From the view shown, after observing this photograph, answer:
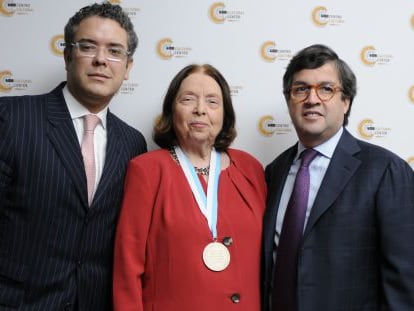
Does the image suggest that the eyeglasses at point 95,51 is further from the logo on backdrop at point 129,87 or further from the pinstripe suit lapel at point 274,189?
the pinstripe suit lapel at point 274,189

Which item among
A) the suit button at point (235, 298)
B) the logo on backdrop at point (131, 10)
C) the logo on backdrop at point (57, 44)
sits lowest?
the suit button at point (235, 298)

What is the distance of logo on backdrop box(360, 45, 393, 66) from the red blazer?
117cm

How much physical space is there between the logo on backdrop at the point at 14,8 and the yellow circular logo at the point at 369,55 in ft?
5.63

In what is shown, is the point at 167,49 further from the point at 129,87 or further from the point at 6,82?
the point at 6,82

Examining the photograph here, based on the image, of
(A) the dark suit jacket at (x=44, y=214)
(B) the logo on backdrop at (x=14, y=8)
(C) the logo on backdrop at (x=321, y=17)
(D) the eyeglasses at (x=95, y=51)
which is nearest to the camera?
Result: (A) the dark suit jacket at (x=44, y=214)

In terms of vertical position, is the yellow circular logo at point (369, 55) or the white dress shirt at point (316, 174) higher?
the yellow circular logo at point (369, 55)

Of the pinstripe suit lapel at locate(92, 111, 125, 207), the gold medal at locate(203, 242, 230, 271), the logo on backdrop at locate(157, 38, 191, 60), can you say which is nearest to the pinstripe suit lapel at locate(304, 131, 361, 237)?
the gold medal at locate(203, 242, 230, 271)

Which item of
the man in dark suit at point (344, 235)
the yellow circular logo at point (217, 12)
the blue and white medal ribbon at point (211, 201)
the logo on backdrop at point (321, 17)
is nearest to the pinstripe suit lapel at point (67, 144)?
the blue and white medal ribbon at point (211, 201)

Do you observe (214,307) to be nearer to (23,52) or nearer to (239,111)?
(239,111)

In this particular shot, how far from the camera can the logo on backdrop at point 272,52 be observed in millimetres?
2133

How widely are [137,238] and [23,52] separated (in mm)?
1191

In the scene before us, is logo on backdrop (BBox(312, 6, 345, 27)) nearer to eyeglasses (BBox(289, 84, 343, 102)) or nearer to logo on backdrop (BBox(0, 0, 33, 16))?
eyeglasses (BBox(289, 84, 343, 102))

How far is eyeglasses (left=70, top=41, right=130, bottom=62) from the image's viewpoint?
152cm

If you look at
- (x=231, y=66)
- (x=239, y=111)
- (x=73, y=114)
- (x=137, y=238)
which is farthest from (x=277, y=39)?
(x=137, y=238)
